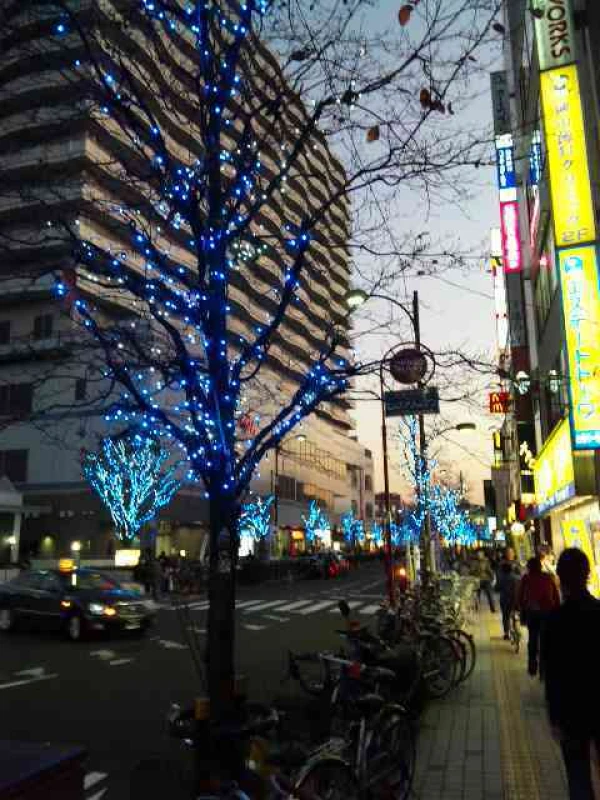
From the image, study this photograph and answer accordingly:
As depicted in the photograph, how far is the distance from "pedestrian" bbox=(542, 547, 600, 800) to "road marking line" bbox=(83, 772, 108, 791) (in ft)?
13.8

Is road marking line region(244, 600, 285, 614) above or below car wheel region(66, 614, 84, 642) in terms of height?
below

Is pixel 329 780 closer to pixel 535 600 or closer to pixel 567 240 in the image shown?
pixel 535 600

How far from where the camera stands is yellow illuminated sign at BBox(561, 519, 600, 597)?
526 inches

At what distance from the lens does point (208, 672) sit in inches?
214

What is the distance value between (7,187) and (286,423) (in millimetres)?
3431

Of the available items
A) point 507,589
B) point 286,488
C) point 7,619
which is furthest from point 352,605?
point 286,488

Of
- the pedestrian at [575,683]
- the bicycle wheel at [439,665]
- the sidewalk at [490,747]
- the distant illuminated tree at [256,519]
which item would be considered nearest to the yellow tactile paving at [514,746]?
the sidewalk at [490,747]

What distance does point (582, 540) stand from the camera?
14.3 metres

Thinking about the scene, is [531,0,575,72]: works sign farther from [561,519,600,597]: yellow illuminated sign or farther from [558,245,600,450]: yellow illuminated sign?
[561,519,600,597]: yellow illuminated sign

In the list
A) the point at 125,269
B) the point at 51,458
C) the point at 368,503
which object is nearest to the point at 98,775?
the point at 125,269

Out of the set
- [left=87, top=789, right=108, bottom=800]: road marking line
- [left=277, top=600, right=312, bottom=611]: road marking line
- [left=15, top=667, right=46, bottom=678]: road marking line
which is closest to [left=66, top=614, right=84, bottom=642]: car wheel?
[left=15, top=667, right=46, bottom=678]: road marking line

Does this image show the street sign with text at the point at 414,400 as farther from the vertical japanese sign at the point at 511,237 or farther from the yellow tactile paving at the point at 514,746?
the vertical japanese sign at the point at 511,237

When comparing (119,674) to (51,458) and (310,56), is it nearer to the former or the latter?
(310,56)

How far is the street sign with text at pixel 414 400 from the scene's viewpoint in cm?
796
